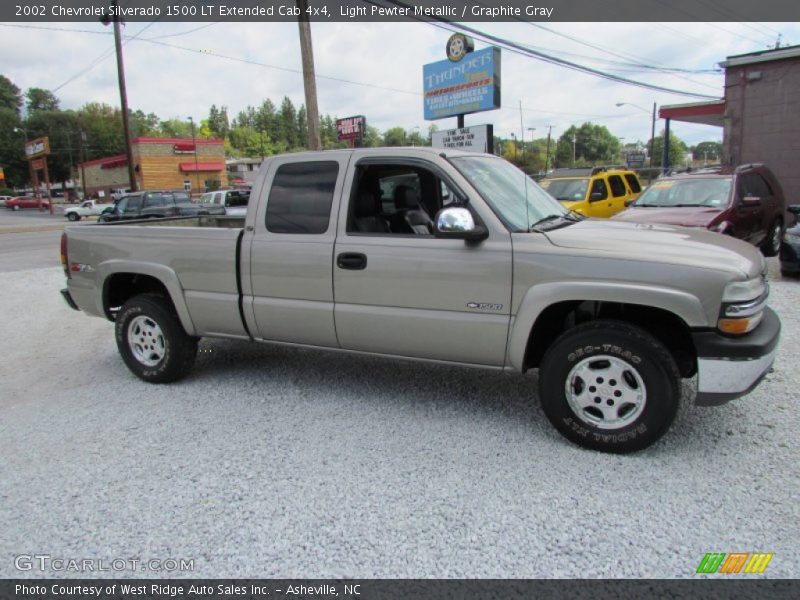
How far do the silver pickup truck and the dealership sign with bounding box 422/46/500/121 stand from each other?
10.7 meters

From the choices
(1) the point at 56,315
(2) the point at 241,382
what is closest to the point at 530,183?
(2) the point at 241,382

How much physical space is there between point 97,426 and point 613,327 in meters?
3.65

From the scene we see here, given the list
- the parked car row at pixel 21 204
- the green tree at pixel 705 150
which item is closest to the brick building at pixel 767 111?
the parked car row at pixel 21 204

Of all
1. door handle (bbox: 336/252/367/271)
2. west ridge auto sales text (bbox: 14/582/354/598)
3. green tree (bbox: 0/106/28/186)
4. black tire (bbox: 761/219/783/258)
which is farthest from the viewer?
green tree (bbox: 0/106/28/186)

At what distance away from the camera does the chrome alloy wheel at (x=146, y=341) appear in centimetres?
486

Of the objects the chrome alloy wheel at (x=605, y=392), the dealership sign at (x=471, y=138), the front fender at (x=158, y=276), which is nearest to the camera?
the chrome alloy wheel at (x=605, y=392)

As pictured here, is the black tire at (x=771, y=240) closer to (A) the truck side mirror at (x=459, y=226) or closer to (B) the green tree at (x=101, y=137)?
(A) the truck side mirror at (x=459, y=226)

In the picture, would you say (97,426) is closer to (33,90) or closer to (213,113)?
(33,90)

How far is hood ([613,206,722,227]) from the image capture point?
803 cm

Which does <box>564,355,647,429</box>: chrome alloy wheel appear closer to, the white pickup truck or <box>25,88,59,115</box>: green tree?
Result: the white pickup truck

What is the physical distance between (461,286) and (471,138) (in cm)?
1079

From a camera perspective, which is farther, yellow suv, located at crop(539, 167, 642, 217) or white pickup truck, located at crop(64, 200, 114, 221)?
white pickup truck, located at crop(64, 200, 114, 221)

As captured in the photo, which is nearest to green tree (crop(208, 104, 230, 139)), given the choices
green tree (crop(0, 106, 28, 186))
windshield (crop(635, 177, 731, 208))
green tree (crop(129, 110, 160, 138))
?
green tree (crop(129, 110, 160, 138))

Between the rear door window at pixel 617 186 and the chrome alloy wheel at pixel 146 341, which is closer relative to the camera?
the chrome alloy wheel at pixel 146 341
